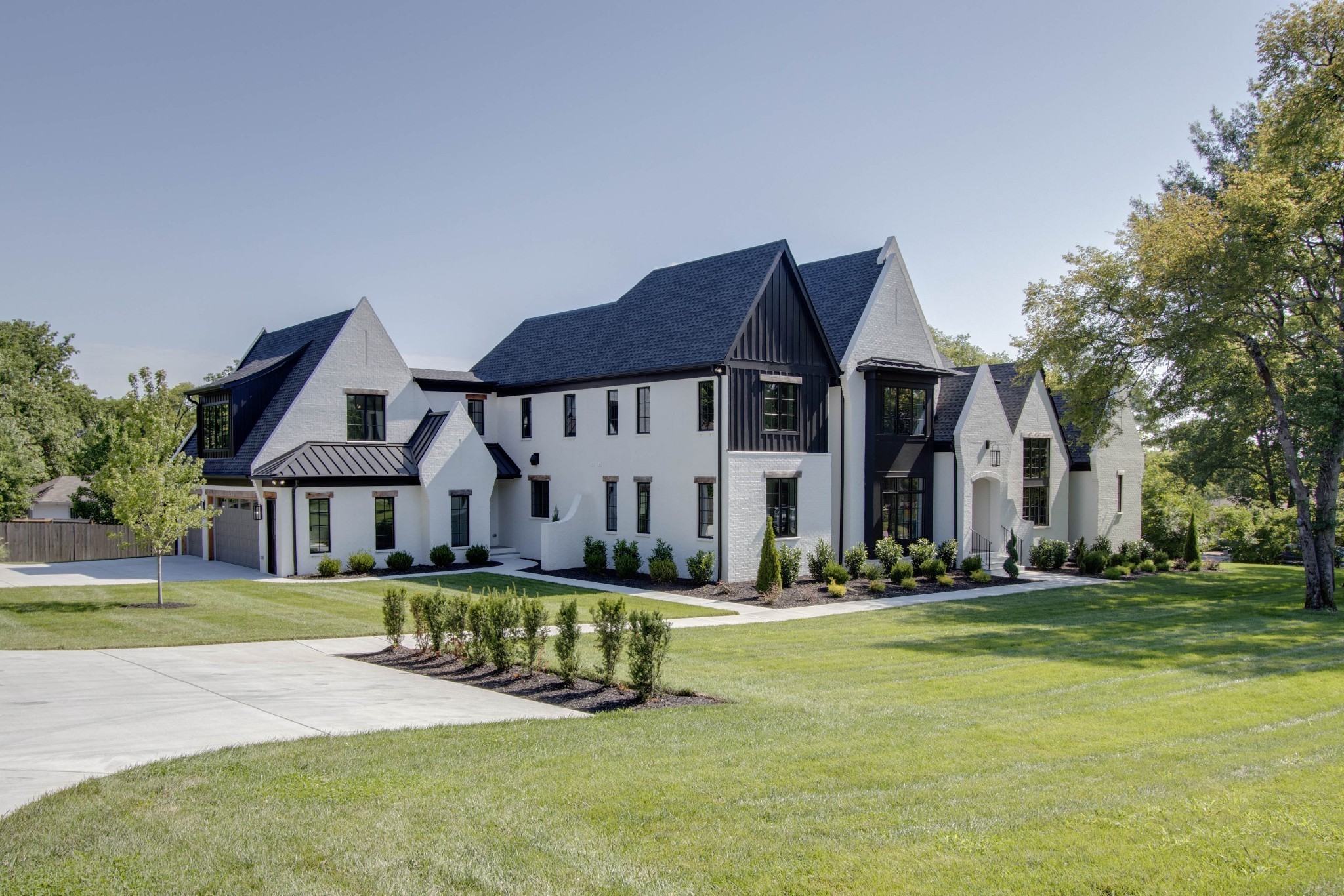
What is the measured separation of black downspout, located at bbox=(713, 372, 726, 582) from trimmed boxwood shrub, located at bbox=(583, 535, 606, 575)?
4288 millimetres

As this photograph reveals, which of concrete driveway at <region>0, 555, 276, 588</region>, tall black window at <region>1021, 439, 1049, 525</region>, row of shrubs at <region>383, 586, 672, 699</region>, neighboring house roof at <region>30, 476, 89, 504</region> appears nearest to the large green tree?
tall black window at <region>1021, 439, 1049, 525</region>

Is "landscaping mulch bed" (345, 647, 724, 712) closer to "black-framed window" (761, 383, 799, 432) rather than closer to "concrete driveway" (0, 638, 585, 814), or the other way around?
"concrete driveway" (0, 638, 585, 814)

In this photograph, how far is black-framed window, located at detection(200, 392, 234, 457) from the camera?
30172 mm

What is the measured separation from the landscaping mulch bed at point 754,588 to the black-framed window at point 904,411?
16.1ft

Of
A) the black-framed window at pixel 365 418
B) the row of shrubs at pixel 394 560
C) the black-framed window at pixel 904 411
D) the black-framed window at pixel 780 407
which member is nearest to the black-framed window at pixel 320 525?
the row of shrubs at pixel 394 560

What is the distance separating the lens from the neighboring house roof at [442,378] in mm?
32438

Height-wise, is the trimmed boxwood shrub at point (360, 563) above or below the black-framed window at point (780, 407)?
below

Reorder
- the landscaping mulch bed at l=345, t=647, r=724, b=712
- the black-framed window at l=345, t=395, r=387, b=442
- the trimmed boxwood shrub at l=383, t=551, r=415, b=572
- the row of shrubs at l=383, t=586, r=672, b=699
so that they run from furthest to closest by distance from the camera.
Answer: the black-framed window at l=345, t=395, r=387, b=442 < the trimmed boxwood shrub at l=383, t=551, r=415, b=572 < the row of shrubs at l=383, t=586, r=672, b=699 < the landscaping mulch bed at l=345, t=647, r=724, b=712

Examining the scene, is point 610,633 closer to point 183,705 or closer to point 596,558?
point 183,705

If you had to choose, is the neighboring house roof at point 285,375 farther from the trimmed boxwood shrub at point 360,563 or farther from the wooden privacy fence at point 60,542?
the wooden privacy fence at point 60,542

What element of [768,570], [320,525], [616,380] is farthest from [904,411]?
[320,525]

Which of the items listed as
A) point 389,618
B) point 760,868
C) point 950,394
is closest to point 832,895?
point 760,868

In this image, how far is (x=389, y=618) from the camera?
1603 centimetres

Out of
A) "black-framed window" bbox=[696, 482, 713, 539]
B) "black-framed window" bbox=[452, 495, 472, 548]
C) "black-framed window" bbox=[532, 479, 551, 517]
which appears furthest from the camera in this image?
"black-framed window" bbox=[532, 479, 551, 517]
